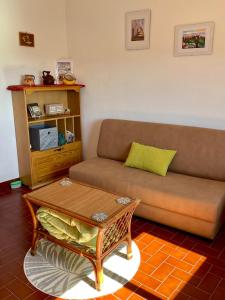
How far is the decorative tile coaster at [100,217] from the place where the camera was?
1779mm

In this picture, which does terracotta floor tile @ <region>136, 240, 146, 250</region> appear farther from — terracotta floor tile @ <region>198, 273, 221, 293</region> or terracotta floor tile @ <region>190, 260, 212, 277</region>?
terracotta floor tile @ <region>198, 273, 221, 293</region>

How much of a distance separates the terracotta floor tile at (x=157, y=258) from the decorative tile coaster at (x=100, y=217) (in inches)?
23.2

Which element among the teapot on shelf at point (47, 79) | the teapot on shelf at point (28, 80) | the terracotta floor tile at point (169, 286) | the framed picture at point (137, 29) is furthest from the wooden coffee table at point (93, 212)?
the framed picture at point (137, 29)

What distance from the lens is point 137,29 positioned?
320cm

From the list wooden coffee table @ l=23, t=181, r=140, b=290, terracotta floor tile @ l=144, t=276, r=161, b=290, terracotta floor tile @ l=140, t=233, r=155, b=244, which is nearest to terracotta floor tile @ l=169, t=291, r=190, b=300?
terracotta floor tile @ l=144, t=276, r=161, b=290

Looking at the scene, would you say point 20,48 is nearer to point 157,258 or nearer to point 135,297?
point 157,258

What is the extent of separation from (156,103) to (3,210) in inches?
80.5

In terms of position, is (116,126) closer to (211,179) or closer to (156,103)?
(156,103)

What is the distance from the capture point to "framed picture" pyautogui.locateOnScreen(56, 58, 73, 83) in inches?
149

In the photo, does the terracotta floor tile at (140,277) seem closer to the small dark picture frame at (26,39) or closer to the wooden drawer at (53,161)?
the wooden drawer at (53,161)

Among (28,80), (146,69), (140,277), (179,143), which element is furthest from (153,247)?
(28,80)

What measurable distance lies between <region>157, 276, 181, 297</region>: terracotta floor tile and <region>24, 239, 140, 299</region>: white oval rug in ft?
0.72

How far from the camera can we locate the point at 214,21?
107 inches

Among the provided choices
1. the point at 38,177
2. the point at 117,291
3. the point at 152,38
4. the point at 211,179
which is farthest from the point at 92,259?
the point at 152,38
